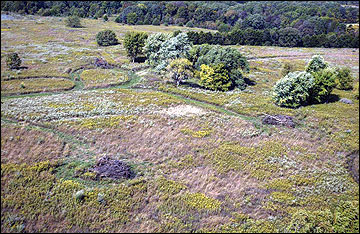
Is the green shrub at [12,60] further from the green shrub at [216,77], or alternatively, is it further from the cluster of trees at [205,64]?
the green shrub at [216,77]

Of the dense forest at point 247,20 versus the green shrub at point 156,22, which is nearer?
the dense forest at point 247,20

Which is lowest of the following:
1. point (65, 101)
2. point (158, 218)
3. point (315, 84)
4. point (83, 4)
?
point (158, 218)

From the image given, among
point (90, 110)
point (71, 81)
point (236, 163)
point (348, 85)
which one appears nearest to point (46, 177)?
point (90, 110)

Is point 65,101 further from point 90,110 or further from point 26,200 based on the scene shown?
point 26,200

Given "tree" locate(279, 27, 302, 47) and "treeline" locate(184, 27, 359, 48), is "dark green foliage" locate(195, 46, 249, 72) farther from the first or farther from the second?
"tree" locate(279, 27, 302, 47)

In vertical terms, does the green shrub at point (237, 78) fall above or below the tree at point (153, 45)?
below

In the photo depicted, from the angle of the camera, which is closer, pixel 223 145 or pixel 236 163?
pixel 236 163

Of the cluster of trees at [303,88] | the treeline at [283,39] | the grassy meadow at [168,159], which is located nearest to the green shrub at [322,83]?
the cluster of trees at [303,88]
